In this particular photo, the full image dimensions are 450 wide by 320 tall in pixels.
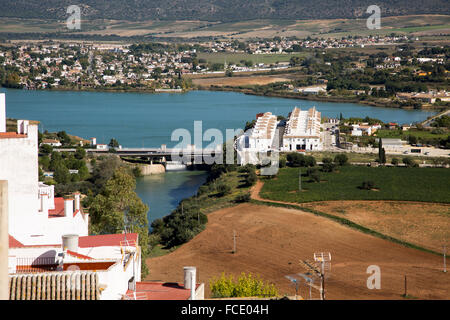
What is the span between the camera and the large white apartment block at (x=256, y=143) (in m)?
18.8

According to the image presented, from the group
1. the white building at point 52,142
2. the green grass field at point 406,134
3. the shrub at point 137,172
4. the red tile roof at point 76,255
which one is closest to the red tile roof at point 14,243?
the red tile roof at point 76,255

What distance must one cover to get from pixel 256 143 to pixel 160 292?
16.2 meters

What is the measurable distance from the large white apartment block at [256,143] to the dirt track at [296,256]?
210 inches

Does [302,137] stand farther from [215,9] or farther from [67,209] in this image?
[215,9]

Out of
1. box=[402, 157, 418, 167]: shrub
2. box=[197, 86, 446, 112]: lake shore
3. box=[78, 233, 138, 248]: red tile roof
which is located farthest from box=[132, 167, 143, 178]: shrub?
box=[197, 86, 446, 112]: lake shore

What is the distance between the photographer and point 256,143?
19953mm

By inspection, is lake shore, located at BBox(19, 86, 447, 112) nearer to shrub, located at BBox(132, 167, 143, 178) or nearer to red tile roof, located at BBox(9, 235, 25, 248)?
shrub, located at BBox(132, 167, 143, 178)

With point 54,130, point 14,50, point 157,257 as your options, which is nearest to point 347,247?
point 157,257

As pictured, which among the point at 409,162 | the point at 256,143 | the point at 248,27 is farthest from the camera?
the point at 248,27

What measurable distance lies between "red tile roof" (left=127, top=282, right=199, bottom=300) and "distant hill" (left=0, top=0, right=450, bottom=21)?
86083 millimetres

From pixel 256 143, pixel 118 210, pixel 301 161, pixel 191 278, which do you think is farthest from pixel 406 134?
pixel 191 278

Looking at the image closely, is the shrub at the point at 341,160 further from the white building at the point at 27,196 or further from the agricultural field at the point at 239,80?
the agricultural field at the point at 239,80

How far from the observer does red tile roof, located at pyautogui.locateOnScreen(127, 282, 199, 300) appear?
367 centimetres
